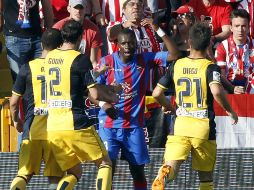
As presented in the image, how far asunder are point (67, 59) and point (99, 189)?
5.46ft

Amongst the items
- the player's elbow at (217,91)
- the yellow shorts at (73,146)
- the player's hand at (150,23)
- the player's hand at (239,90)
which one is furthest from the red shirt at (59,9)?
the player's elbow at (217,91)

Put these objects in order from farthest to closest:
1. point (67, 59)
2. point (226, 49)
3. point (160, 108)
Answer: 1. point (226, 49)
2. point (160, 108)
3. point (67, 59)

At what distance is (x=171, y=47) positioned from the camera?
13.9 meters

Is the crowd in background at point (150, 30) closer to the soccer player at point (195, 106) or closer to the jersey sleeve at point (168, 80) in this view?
the jersey sleeve at point (168, 80)

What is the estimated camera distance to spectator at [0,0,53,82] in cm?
1512

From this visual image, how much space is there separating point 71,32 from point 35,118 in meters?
1.14

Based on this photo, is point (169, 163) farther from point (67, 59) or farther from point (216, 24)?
point (216, 24)

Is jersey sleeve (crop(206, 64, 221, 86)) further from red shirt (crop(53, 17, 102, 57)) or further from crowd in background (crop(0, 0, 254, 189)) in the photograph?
red shirt (crop(53, 17, 102, 57))

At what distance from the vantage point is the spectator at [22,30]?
15.1 metres

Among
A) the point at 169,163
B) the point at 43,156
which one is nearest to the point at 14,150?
the point at 43,156

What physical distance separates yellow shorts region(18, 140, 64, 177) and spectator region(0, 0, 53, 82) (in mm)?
2698

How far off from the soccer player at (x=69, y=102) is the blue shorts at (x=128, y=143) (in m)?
1.02

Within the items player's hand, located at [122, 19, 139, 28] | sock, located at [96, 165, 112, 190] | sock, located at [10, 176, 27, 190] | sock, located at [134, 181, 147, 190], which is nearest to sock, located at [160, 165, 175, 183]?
sock, located at [96, 165, 112, 190]

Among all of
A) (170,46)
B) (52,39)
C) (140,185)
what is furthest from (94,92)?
(170,46)
